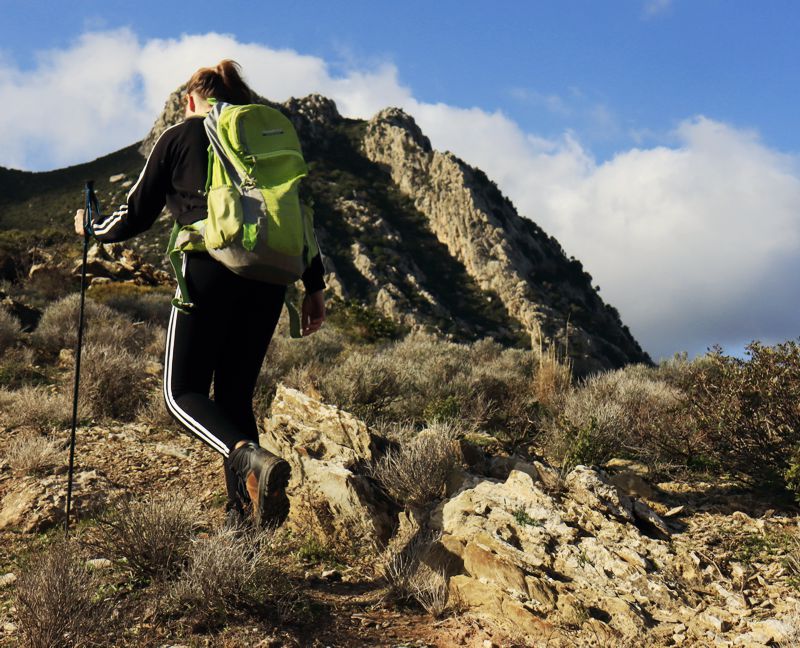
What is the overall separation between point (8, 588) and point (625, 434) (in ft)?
13.2

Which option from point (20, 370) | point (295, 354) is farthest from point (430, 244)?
point (20, 370)

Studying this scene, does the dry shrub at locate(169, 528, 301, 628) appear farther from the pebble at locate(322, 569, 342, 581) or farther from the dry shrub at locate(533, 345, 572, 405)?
the dry shrub at locate(533, 345, 572, 405)

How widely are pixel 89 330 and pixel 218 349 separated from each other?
23.8 ft

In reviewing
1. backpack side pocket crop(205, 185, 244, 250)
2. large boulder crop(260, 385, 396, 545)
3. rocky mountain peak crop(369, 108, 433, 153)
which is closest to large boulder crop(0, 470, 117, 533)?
large boulder crop(260, 385, 396, 545)

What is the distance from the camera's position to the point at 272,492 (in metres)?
A: 2.42

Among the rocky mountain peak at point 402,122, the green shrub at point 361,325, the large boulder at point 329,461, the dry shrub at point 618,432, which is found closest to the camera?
the large boulder at point 329,461

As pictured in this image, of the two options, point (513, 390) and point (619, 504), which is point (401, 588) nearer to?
point (619, 504)

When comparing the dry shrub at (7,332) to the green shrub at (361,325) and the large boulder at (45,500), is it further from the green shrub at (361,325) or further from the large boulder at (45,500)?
the green shrub at (361,325)

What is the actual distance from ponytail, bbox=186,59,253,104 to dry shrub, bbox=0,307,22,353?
7078 mm

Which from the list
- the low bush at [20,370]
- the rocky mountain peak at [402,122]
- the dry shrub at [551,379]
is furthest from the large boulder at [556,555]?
the rocky mountain peak at [402,122]

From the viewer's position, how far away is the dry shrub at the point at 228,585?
258 centimetres

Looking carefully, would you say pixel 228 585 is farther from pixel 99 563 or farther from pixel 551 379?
pixel 551 379

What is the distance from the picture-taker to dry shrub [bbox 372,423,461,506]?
379 centimetres

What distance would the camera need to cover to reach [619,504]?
353cm
